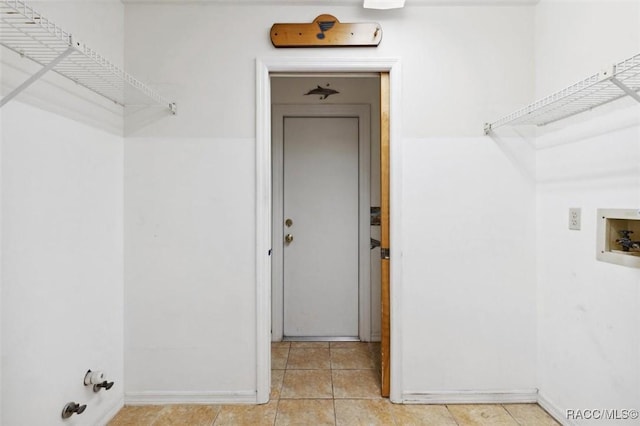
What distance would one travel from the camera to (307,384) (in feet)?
7.09

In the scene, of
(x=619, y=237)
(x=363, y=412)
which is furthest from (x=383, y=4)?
(x=363, y=412)

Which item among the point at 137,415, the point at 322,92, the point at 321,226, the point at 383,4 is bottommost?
the point at 137,415

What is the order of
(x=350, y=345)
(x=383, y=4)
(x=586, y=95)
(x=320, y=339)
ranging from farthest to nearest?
(x=320, y=339)
(x=350, y=345)
(x=383, y=4)
(x=586, y=95)

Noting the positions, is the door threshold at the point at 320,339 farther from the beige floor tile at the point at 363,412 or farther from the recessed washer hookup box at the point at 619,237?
the recessed washer hookup box at the point at 619,237

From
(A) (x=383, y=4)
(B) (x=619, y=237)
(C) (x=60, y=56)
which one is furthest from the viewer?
(A) (x=383, y=4)

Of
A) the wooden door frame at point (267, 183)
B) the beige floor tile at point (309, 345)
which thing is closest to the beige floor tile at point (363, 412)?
the wooden door frame at point (267, 183)

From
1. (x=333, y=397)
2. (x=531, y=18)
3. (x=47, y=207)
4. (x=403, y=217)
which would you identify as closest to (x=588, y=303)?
(x=403, y=217)

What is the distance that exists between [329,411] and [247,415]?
46 cm

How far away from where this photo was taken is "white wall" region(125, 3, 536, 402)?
194cm

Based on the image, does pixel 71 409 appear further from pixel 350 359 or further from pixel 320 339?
pixel 320 339

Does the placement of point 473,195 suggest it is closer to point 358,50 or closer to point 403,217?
point 403,217

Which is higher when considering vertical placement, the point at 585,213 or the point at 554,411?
the point at 585,213

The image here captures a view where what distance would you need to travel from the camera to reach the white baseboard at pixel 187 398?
1.94m

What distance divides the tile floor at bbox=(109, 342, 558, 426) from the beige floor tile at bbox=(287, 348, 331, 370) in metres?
0.16
